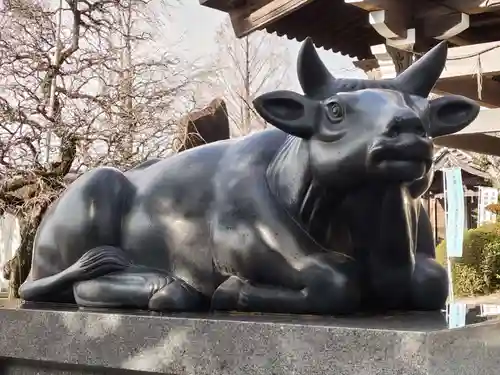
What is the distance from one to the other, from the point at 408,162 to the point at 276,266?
459 mm

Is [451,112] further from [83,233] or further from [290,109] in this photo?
[83,233]

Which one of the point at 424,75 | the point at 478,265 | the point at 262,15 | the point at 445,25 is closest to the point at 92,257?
the point at 424,75

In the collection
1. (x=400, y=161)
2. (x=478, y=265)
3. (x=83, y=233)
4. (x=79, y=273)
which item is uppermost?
(x=400, y=161)

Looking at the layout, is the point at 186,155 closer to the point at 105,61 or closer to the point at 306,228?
the point at 306,228

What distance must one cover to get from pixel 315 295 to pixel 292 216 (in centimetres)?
23

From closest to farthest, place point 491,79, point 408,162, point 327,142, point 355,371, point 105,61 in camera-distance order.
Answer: point 355,371, point 408,162, point 327,142, point 491,79, point 105,61

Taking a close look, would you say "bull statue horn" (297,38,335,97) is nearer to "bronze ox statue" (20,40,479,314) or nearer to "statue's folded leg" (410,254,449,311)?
"bronze ox statue" (20,40,479,314)

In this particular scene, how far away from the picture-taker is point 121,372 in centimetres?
183

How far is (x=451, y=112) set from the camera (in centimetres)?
186

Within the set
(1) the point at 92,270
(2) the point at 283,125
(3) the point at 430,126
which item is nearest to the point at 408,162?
(3) the point at 430,126

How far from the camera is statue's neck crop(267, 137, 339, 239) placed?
1.82 metres

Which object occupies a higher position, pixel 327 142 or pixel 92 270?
pixel 327 142

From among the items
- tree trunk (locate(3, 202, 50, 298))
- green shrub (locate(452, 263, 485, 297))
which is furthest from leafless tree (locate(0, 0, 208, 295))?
green shrub (locate(452, 263, 485, 297))

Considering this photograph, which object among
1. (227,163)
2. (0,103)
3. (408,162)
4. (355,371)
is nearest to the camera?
(355,371)
